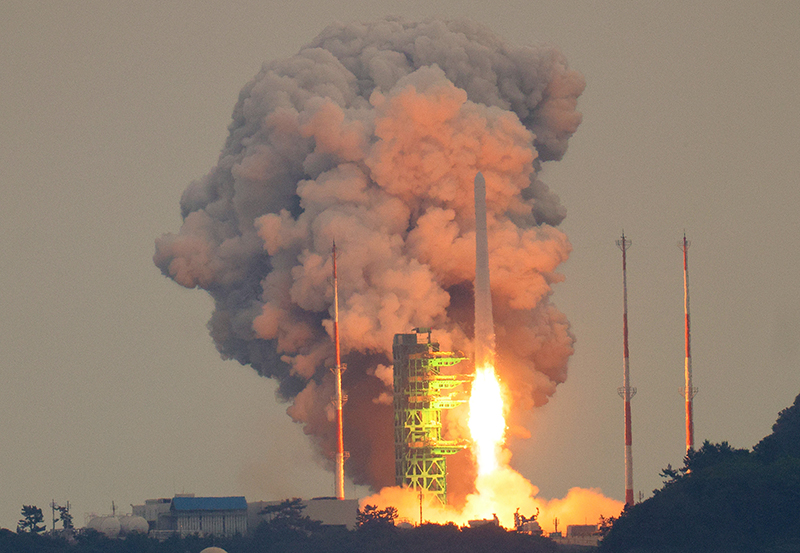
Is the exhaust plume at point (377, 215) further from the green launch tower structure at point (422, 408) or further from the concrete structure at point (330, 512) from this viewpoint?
the concrete structure at point (330, 512)

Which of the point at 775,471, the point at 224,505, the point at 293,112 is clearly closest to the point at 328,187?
the point at 293,112

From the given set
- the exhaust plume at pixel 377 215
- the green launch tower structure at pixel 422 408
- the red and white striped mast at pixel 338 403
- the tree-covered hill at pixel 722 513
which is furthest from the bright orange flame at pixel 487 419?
the tree-covered hill at pixel 722 513

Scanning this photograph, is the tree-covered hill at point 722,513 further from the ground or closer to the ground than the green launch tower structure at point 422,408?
closer to the ground

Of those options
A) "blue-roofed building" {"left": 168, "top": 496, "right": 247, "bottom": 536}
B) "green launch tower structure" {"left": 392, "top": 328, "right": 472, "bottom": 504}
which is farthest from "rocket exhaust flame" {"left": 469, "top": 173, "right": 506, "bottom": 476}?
"blue-roofed building" {"left": 168, "top": 496, "right": 247, "bottom": 536}

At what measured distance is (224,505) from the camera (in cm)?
16288

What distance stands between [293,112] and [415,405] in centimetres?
2048

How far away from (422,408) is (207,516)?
14309 millimetres

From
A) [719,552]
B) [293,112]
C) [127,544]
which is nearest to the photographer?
[719,552]

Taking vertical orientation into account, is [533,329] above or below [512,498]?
above

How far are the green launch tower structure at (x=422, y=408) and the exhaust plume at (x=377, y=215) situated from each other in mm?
1653

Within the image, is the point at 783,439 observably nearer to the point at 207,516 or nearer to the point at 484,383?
the point at 484,383

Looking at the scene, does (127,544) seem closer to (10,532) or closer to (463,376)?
(10,532)

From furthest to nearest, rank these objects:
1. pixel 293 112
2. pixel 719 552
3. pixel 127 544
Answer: pixel 293 112 < pixel 127 544 < pixel 719 552

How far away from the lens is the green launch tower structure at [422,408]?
162m
